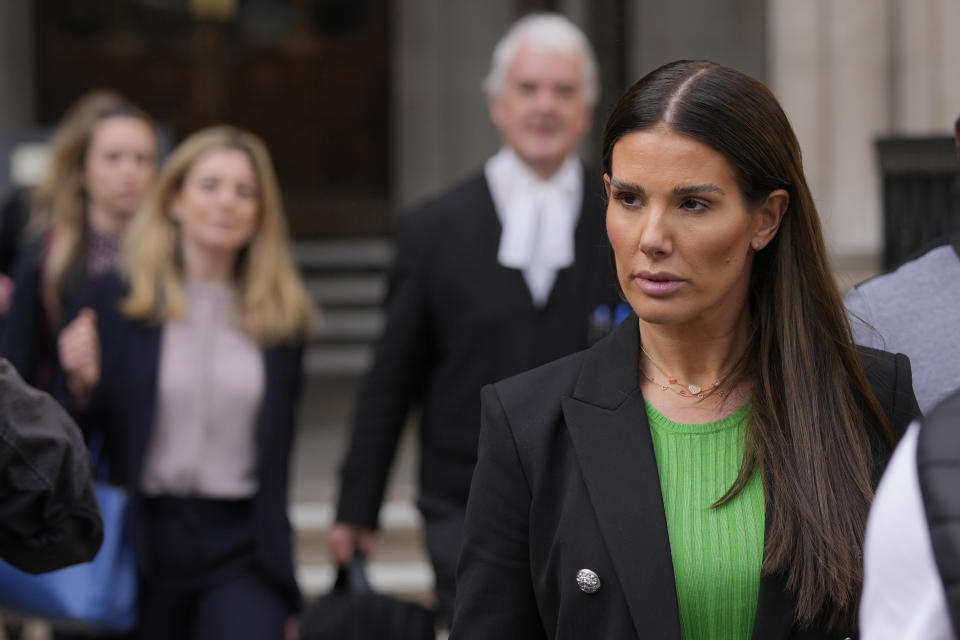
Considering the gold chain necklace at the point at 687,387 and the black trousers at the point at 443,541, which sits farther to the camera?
the black trousers at the point at 443,541

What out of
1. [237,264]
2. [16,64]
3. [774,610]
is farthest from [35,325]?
[16,64]

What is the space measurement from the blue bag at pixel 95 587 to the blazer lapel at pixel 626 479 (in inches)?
72.6

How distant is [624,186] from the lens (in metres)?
2.44

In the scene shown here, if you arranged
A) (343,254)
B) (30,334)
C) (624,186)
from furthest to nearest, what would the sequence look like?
(343,254), (30,334), (624,186)

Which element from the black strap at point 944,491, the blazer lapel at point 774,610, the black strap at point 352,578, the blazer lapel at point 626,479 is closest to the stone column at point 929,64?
the black strap at point 352,578

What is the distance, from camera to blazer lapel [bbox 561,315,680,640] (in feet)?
7.72

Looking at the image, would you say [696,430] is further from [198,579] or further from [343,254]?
[343,254]

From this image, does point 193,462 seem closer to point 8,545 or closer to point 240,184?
point 240,184

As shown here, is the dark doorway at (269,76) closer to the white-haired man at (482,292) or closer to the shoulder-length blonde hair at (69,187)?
the shoulder-length blonde hair at (69,187)

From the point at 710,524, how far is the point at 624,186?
54cm

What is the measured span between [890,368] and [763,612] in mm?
480

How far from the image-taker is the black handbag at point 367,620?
4113 millimetres

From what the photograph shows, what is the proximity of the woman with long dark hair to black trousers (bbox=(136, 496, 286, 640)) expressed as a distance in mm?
2244

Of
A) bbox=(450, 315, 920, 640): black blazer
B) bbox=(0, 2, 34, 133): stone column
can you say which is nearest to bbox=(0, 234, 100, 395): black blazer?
bbox=(450, 315, 920, 640): black blazer
